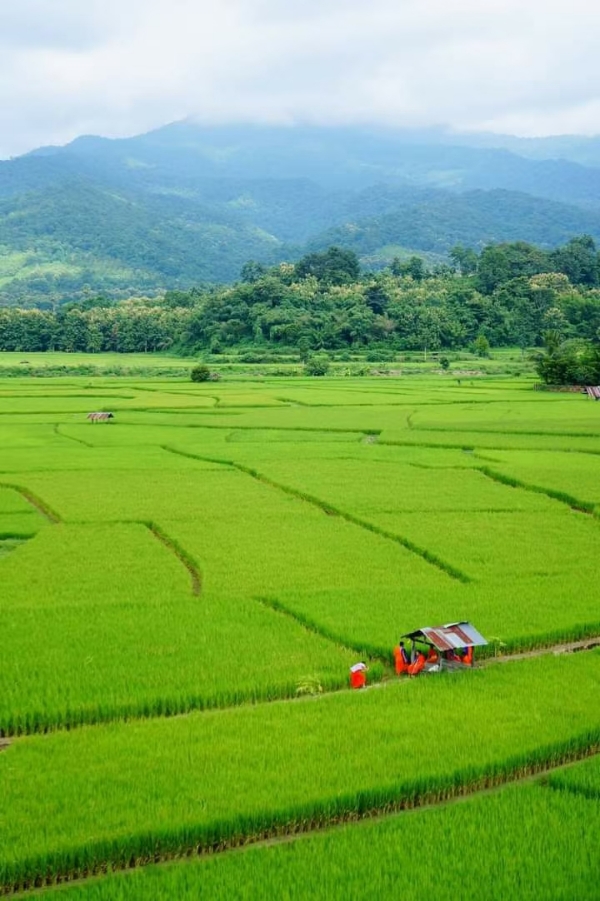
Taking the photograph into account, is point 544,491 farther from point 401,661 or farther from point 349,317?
point 349,317

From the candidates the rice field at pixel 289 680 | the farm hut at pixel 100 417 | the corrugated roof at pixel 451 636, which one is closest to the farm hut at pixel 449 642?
the corrugated roof at pixel 451 636

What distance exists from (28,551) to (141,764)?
7678 mm

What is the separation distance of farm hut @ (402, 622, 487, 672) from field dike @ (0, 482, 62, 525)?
Result: 28.9ft

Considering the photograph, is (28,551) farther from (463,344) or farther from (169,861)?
(463,344)

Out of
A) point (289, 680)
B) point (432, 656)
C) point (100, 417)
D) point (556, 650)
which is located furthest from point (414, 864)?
point (100, 417)

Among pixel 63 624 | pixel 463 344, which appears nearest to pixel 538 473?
pixel 63 624

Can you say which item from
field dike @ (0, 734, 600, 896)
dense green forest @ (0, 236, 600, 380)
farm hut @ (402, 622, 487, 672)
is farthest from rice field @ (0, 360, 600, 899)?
dense green forest @ (0, 236, 600, 380)

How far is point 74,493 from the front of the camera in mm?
19297

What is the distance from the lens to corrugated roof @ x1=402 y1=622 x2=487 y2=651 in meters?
9.66

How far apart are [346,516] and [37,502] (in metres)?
5.99

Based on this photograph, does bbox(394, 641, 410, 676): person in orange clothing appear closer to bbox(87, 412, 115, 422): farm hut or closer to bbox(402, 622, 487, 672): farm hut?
bbox(402, 622, 487, 672): farm hut

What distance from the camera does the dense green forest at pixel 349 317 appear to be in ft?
229

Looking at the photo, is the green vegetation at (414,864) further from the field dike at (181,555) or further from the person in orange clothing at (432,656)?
the field dike at (181,555)

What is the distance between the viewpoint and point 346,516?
57.1 feet
